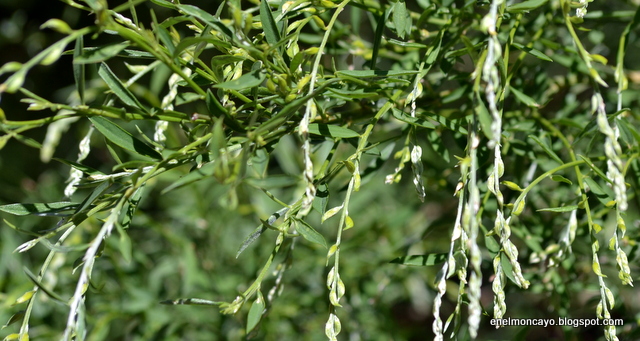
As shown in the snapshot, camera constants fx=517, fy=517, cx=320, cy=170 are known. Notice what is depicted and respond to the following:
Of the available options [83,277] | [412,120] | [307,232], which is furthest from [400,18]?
[83,277]

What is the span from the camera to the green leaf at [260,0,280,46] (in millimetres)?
372

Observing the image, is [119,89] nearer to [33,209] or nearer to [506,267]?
[33,209]

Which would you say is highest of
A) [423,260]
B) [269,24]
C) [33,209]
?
[269,24]

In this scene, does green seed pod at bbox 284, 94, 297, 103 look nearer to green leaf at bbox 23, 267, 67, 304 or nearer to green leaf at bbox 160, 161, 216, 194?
green leaf at bbox 160, 161, 216, 194

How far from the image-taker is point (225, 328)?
0.78 metres

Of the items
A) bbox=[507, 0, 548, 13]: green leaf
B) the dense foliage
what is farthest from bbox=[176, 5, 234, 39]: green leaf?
bbox=[507, 0, 548, 13]: green leaf

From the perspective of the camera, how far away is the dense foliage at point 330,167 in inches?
13.5

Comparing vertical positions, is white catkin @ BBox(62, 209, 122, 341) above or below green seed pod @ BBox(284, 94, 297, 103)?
below

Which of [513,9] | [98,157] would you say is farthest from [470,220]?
[98,157]

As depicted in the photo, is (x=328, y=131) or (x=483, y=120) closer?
(x=483, y=120)

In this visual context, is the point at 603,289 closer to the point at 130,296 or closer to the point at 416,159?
the point at 416,159

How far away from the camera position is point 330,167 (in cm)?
45

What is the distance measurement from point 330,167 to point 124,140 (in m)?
0.17

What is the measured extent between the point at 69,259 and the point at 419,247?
0.58 m
